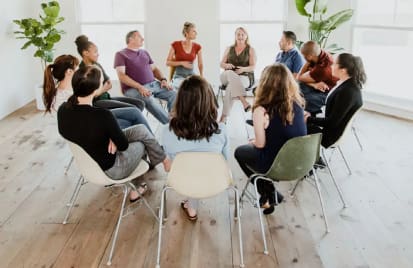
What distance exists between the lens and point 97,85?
2805 millimetres

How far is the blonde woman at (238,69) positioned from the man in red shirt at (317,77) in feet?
3.05

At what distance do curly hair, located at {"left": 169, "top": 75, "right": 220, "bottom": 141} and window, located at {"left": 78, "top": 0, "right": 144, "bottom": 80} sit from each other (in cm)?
423

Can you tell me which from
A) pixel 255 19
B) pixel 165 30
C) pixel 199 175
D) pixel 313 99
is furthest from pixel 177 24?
pixel 199 175

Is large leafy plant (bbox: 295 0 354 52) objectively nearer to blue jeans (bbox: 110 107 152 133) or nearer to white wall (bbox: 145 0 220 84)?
white wall (bbox: 145 0 220 84)

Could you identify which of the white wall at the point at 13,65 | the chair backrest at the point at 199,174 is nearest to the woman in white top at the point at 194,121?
the chair backrest at the point at 199,174

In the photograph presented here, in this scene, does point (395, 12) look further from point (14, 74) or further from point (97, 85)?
point (14, 74)

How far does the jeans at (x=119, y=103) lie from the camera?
3.99 meters

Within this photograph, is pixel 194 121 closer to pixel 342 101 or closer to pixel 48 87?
pixel 342 101

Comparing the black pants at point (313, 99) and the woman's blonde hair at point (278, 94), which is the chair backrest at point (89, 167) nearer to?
the woman's blonde hair at point (278, 94)

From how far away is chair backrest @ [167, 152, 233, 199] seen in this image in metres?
2.46

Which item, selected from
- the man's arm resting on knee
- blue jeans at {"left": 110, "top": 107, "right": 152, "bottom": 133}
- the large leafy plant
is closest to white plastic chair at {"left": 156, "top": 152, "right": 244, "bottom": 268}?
blue jeans at {"left": 110, "top": 107, "right": 152, "bottom": 133}

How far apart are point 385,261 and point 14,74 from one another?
5.19m

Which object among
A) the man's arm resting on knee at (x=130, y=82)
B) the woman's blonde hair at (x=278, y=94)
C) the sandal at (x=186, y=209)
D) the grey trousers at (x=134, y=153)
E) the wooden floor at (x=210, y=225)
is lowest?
the wooden floor at (x=210, y=225)

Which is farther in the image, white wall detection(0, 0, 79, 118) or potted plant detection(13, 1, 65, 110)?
white wall detection(0, 0, 79, 118)
